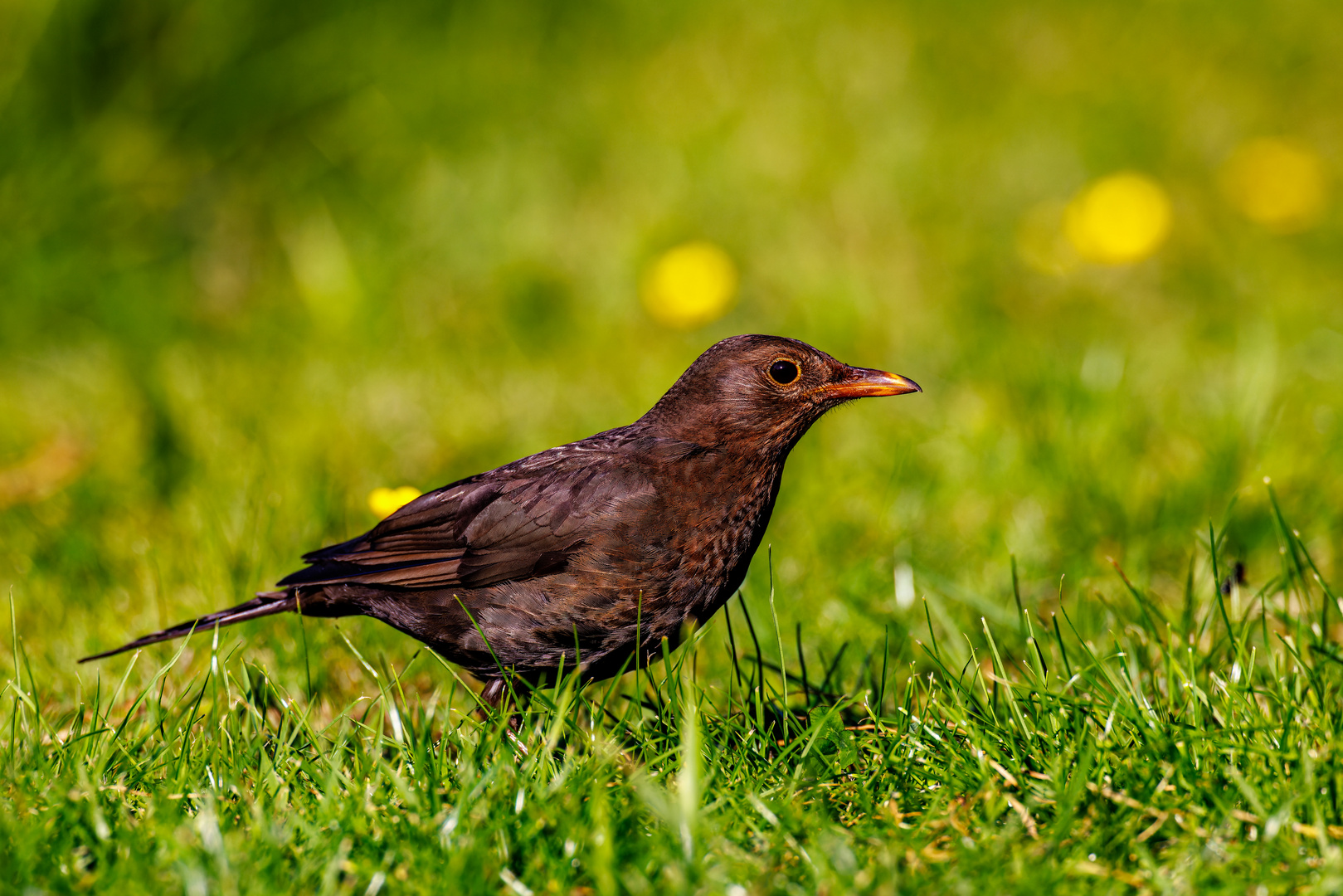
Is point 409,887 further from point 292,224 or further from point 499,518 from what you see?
point 292,224

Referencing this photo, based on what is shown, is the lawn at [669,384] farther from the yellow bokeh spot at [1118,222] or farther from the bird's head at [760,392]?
the bird's head at [760,392]

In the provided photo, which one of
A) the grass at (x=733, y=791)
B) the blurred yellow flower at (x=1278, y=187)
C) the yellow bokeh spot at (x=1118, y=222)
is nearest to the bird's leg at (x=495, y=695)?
the grass at (x=733, y=791)

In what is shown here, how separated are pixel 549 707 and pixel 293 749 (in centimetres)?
61

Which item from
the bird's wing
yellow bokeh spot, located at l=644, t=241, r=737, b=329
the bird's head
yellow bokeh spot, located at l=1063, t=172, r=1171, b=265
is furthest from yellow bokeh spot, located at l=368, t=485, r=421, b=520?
yellow bokeh spot, located at l=1063, t=172, r=1171, b=265

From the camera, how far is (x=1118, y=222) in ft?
20.1

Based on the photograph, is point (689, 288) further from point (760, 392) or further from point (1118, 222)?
point (760, 392)

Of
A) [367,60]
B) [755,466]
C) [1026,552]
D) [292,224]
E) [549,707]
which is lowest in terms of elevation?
[1026,552]

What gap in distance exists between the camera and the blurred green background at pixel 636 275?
4344 mm

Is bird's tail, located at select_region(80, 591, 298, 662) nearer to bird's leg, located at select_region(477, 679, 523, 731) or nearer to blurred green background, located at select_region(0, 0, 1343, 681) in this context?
blurred green background, located at select_region(0, 0, 1343, 681)

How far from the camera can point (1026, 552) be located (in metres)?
4.29

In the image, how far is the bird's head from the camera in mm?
3281

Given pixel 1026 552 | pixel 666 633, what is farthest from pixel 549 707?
pixel 1026 552

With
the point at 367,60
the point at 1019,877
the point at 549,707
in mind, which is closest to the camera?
the point at 1019,877

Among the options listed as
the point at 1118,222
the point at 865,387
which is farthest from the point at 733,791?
the point at 1118,222
